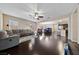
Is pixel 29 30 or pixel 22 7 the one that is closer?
pixel 22 7

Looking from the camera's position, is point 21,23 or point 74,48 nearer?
point 74,48

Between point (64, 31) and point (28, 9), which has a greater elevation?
point (28, 9)

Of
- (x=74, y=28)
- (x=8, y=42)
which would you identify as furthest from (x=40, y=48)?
(x=74, y=28)

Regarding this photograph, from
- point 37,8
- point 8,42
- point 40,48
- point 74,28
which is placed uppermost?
point 37,8

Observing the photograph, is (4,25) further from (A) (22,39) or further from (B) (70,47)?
(B) (70,47)

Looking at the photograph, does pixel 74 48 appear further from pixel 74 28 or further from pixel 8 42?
pixel 8 42

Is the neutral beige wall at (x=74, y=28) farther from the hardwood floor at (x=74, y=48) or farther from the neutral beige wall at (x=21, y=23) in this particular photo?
the neutral beige wall at (x=21, y=23)

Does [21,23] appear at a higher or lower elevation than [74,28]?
higher

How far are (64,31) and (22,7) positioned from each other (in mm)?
1156

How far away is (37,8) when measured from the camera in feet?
7.93

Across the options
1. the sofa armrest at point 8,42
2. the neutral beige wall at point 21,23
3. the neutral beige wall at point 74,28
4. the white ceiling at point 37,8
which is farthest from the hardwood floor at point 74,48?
the sofa armrest at point 8,42

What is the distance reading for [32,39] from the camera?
2.56 m

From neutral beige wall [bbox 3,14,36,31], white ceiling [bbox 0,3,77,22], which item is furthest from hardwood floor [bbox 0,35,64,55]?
white ceiling [bbox 0,3,77,22]
